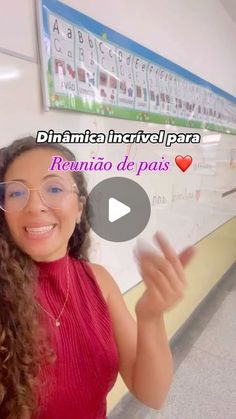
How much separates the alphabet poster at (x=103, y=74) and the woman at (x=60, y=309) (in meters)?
0.35

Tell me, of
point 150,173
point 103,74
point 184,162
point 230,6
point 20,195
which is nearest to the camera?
point 20,195

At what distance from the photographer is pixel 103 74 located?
3.09 ft

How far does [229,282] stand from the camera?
243cm

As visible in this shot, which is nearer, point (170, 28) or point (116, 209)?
point (116, 209)

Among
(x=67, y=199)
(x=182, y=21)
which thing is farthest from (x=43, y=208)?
(x=182, y=21)

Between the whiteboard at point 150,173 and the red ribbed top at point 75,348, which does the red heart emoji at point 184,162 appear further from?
the red ribbed top at point 75,348

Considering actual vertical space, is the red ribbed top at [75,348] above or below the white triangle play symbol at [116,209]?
below

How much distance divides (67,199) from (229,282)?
225 cm

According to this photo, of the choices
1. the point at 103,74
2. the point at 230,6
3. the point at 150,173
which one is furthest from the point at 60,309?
the point at 230,6

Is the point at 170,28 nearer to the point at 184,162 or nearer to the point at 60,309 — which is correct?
the point at 184,162

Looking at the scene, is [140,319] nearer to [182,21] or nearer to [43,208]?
[43,208]

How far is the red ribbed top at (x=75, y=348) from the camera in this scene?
54 cm

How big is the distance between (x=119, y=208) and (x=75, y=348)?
0.27 m

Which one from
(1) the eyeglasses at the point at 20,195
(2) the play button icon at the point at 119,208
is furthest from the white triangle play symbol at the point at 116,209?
(1) the eyeglasses at the point at 20,195
